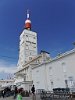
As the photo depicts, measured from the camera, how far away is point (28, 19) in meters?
117

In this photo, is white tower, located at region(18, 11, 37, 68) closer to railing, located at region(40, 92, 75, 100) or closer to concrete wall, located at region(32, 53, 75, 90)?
concrete wall, located at region(32, 53, 75, 90)

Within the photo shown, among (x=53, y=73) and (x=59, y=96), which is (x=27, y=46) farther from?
(x=59, y=96)

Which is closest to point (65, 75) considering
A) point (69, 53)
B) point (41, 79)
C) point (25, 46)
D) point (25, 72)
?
A: point (69, 53)

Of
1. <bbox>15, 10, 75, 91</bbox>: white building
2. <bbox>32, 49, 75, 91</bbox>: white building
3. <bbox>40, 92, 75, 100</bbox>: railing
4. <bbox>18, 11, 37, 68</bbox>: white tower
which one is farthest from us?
<bbox>18, 11, 37, 68</bbox>: white tower

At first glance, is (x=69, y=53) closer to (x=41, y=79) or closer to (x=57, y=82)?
(x=57, y=82)

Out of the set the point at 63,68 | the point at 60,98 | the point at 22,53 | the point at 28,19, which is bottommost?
the point at 60,98

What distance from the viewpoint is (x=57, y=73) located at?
154ft

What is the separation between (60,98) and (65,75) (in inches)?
833

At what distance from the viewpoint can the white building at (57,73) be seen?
138 feet

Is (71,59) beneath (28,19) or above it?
beneath

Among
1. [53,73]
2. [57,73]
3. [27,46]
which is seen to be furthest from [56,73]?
[27,46]

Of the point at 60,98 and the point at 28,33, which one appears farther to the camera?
the point at 28,33

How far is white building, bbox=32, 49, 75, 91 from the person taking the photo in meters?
42.0

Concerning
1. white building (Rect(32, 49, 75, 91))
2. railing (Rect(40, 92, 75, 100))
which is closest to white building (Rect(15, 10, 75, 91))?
white building (Rect(32, 49, 75, 91))
